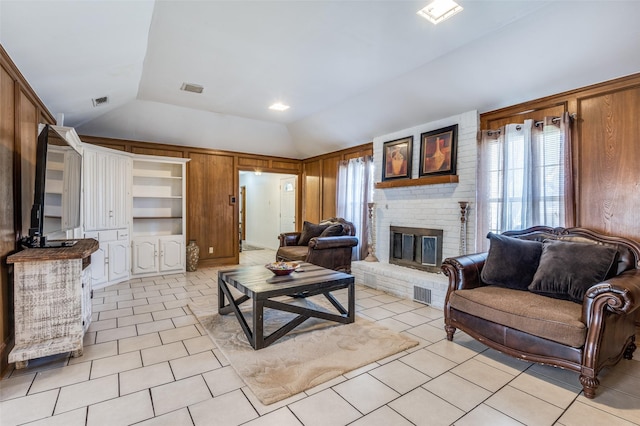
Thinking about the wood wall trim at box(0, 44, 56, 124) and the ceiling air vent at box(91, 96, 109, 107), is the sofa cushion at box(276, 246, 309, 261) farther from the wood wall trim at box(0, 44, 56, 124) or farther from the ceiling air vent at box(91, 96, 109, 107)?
the wood wall trim at box(0, 44, 56, 124)

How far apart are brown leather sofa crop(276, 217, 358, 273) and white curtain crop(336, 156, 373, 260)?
201 mm

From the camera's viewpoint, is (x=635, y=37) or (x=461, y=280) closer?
(x=635, y=37)

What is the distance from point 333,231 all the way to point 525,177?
9.31ft

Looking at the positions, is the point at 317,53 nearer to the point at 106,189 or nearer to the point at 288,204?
the point at 106,189

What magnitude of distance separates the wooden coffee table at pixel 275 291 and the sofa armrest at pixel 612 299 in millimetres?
1770

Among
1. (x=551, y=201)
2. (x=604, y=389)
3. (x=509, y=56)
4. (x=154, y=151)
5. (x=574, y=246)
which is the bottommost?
(x=604, y=389)

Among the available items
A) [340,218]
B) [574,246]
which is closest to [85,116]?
[340,218]

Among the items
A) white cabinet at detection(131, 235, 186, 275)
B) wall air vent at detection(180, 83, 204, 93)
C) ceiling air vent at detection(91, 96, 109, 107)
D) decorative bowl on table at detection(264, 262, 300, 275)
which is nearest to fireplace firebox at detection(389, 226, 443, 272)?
decorative bowl on table at detection(264, 262, 300, 275)

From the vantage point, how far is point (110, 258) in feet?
15.0

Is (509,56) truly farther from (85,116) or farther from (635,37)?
(85,116)

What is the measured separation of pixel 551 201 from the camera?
10.3 feet

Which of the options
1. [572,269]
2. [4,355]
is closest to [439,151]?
[572,269]

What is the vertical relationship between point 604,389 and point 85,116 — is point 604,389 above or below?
below

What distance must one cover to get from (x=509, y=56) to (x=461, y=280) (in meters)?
2.18
